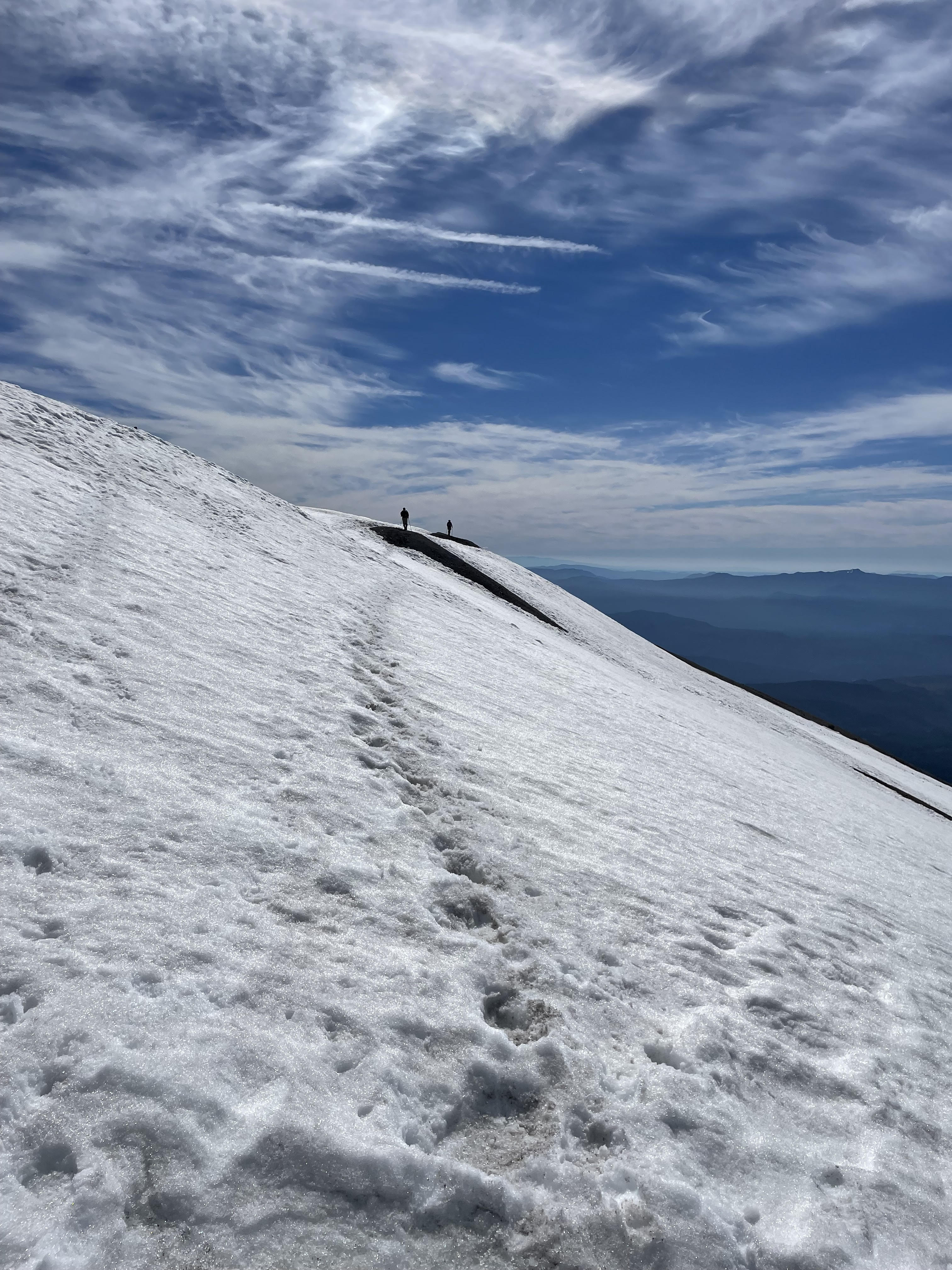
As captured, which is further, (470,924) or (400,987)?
(470,924)

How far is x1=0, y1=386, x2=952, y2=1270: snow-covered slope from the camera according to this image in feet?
11.2

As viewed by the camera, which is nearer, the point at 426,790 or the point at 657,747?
the point at 426,790

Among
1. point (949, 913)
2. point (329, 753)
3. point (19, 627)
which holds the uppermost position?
point (19, 627)

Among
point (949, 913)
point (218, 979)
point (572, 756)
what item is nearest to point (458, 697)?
point (572, 756)

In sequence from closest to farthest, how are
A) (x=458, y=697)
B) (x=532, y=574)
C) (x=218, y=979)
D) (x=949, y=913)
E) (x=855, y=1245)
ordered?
1. (x=855, y=1245)
2. (x=218, y=979)
3. (x=949, y=913)
4. (x=458, y=697)
5. (x=532, y=574)

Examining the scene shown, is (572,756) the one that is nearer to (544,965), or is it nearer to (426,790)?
(426,790)

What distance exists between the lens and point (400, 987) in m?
4.80

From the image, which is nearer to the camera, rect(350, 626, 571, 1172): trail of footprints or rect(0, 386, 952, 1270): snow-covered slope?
rect(0, 386, 952, 1270): snow-covered slope

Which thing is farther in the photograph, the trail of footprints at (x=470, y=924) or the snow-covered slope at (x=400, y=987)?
the trail of footprints at (x=470, y=924)

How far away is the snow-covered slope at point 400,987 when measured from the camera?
3.43 metres

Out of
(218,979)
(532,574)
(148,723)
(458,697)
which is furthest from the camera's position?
(532,574)

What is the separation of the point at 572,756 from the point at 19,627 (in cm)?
785

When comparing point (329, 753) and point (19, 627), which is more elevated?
point (19, 627)

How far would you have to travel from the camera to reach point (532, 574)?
136 feet
